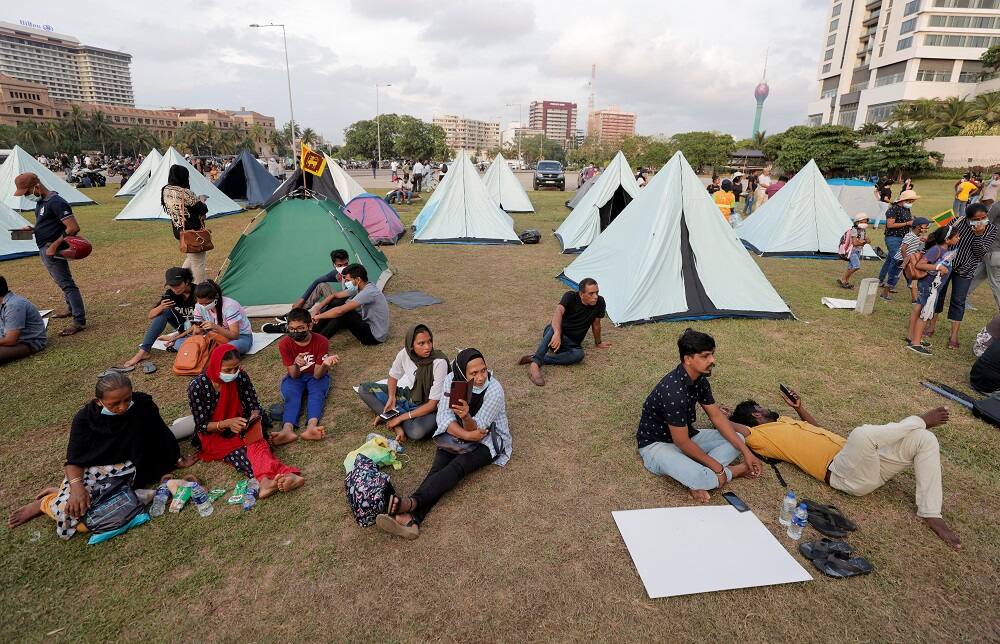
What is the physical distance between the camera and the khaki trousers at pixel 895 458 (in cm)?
348

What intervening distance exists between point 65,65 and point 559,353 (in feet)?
721

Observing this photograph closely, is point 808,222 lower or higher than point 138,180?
lower

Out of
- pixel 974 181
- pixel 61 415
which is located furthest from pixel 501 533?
pixel 974 181

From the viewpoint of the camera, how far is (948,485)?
409 cm

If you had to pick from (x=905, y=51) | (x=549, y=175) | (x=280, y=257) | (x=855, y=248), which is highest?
(x=905, y=51)

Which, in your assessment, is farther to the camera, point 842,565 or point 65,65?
point 65,65

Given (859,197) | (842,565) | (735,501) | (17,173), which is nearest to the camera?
(842,565)

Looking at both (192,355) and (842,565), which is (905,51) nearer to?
(842,565)

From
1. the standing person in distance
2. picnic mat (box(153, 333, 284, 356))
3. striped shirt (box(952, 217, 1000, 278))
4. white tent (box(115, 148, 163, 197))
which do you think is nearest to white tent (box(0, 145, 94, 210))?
white tent (box(115, 148, 163, 197))

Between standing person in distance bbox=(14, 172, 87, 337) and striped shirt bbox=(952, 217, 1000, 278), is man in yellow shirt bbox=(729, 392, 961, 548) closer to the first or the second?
striped shirt bbox=(952, 217, 1000, 278)

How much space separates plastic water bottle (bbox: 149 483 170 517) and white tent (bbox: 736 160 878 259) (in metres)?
13.8

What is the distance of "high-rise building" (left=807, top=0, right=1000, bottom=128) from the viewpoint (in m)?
47.2

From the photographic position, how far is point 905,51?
4925 cm

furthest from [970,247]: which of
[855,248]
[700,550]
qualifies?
[700,550]
